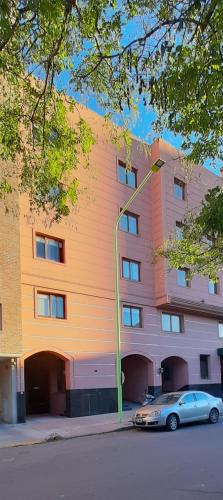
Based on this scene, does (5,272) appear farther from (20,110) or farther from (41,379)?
(20,110)

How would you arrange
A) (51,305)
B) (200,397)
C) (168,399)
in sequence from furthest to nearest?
1. (51,305)
2. (200,397)
3. (168,399)

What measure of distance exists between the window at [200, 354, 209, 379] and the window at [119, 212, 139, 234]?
390 inches

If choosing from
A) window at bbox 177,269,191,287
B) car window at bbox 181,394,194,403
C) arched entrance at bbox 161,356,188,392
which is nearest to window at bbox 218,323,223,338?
arched entrance at bbox 161,356,188,392

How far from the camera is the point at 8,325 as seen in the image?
73.5 ft

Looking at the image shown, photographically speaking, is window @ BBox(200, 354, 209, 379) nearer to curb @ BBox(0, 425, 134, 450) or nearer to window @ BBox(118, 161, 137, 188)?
window @ BBox(118, 161, 137, 188)

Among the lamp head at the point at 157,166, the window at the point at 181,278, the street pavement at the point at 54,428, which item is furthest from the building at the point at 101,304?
the lamp head at the point at 157,166

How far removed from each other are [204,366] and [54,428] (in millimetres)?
17050

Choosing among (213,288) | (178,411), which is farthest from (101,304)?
(213,288)

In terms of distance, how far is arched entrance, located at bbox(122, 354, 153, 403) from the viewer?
1228 inches

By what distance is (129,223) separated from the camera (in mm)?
31375

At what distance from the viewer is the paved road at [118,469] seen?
8.98 m

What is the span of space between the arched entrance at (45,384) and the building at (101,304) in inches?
1.9

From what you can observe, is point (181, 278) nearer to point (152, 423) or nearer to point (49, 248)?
point (49, 248)

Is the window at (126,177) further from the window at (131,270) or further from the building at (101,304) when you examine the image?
the window at (131,270)
